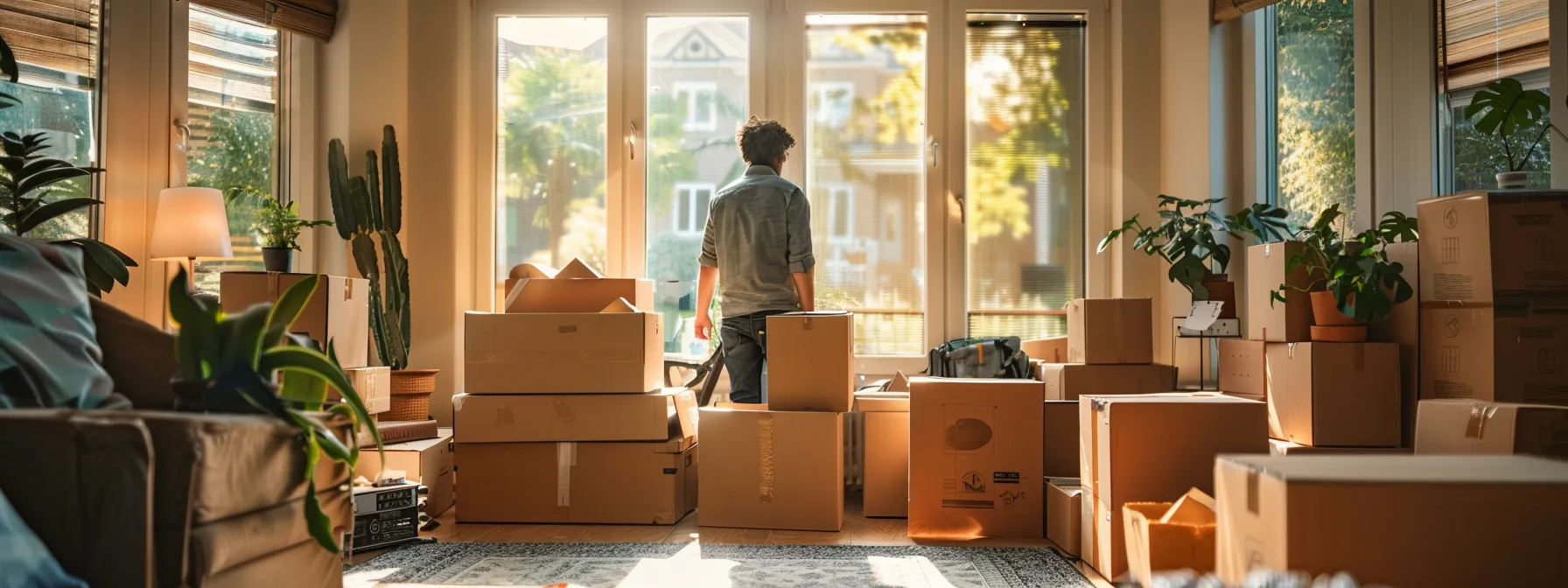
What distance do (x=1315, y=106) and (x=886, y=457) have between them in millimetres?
1963

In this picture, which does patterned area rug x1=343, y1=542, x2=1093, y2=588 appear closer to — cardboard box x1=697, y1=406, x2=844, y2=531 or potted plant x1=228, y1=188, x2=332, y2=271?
cardboard box x1=697, y1=406, x2=844, y2=531

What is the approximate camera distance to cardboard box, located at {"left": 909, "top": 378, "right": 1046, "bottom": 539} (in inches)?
124

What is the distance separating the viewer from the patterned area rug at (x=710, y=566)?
8.46 ft

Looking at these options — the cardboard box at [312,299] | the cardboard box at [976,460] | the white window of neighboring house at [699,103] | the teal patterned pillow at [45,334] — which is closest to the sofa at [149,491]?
the teal patterned pillow at [45,334]

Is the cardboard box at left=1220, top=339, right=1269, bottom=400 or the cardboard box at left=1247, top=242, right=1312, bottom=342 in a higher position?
the cardboard box at left=1247, top=242, right=1312, bottom=342

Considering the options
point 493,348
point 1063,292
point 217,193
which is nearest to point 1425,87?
point 1063,292

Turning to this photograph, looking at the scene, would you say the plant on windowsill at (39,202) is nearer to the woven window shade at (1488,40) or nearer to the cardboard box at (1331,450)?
the cardboard box at (1331,450)

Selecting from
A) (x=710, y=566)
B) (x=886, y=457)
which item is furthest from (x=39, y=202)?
(x=886, y=457)

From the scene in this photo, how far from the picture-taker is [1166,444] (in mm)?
2561

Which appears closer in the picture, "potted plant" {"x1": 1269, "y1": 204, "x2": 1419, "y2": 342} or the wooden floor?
"potted plant" {"x1": 1269, "y1": 204, "x2": 1419, "y2": 342}

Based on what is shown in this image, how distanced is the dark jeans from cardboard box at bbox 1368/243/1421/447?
1.84 meters

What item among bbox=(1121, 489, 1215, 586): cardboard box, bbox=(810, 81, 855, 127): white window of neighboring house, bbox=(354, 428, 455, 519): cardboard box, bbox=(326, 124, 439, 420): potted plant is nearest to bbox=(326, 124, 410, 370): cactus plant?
bbox=(326, 124, 439, 420): potted plant

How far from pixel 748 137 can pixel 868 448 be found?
1.14 m

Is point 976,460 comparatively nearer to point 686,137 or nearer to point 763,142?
point 763,142
